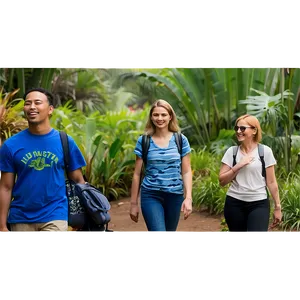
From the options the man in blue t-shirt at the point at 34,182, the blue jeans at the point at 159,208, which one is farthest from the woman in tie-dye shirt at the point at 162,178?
the man in blue t-shirt at the point at 34,182

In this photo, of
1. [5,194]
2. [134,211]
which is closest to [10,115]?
[5,194]

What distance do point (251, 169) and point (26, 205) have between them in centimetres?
171

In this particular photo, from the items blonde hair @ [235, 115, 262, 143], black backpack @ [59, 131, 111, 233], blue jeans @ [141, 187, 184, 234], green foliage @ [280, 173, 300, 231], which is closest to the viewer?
black backpack @ [59, 131, 111, 233]

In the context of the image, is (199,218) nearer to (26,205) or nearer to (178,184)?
(178,184)

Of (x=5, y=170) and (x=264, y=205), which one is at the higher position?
(x=5, y=170)

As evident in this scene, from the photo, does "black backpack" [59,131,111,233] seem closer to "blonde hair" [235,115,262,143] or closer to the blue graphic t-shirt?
the blue graphic t-shirt

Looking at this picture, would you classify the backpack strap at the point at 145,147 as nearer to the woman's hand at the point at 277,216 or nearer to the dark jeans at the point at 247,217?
the dark jeans at the point at 247,217

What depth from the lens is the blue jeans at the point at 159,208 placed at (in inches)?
155

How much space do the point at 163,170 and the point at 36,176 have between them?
0.93 m

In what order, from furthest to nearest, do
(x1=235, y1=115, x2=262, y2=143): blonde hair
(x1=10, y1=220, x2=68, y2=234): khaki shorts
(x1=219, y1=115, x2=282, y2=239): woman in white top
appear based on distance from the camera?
1. (x1=235, y1=115, x2=262, y2=143): blonde hair
2. (x1=219, y1=115, x2=282, y2=239): woman in white top
3. (x1=10, y1=220, x2=68, y2=234): khaki shorts

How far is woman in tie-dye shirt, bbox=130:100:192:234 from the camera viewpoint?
13.0 ft

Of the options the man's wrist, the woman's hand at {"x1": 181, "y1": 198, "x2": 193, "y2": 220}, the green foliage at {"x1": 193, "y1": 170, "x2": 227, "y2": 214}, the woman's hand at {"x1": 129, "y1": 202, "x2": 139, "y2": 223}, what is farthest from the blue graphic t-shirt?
the man's wrist

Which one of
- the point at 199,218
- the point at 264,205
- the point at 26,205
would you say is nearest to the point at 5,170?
the point at 26,205

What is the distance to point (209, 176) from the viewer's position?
4621 mm
